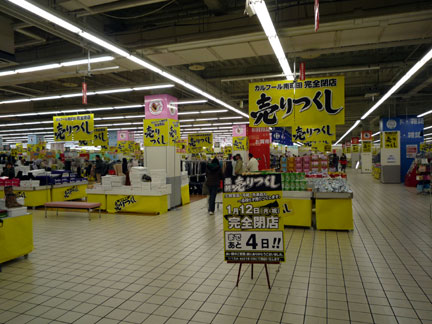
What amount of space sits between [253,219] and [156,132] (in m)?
7.03

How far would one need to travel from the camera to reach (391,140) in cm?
1797

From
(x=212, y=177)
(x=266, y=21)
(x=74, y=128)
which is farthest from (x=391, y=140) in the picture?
(x=74, y=128)

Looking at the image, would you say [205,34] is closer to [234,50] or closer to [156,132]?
[234,50]

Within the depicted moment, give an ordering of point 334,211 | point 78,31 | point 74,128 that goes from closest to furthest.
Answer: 1. point 78,31
2. point 334,211
3. point 74,128

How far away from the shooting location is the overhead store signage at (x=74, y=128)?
12.4 metres

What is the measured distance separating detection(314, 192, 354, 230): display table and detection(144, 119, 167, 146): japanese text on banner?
5411 mm

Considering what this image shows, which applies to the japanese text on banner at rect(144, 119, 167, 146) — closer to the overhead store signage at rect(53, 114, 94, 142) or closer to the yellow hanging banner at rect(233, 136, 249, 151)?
the overhead store signage at rect(53, 114, 94, 142)

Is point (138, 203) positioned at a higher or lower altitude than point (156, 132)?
lower

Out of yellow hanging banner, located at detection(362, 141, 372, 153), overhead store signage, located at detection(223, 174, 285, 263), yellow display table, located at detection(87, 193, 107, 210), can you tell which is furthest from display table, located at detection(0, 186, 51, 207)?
yellow hanging banner, located at detection(362, 141, 372, 153)

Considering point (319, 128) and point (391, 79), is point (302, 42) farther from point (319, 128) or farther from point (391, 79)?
point (391, 79)

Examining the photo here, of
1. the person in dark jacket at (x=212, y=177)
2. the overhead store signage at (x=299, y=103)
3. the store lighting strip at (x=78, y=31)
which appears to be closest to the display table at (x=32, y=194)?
the person in dark jacket at (x=212, y=177)

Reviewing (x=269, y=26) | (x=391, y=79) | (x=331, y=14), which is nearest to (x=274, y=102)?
(x=331, y=14)

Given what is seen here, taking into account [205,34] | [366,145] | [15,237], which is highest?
[205,34]

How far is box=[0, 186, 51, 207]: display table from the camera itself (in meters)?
10.5
